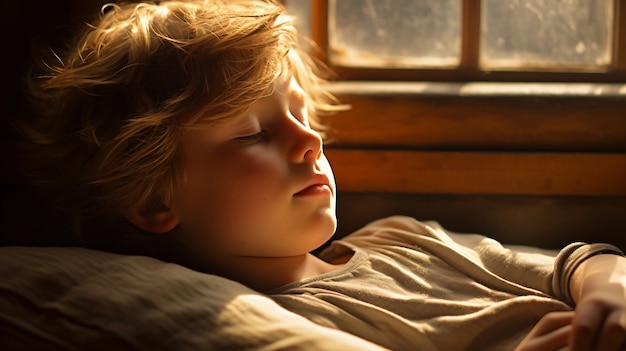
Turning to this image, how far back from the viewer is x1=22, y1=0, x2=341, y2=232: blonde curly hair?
3.36ft

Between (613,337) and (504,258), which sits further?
(504,258)

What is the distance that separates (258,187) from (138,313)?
283mm

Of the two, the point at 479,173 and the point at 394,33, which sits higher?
the point at 394,33

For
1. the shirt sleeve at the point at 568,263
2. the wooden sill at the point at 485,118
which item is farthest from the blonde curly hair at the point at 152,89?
the shirt sleeve at the point at 568,263

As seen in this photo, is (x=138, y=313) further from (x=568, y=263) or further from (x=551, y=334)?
(x=568, y=263)

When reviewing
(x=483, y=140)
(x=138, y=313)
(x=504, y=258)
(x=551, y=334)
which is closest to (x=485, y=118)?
(x=483, y=140)

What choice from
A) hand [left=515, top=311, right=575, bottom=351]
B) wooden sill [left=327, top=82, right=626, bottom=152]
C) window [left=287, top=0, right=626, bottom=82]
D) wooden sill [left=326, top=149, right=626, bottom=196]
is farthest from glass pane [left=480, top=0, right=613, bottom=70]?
hand [left=515, top=311, right=575, bottom=351]

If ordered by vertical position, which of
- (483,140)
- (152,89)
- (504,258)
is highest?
(152,89)

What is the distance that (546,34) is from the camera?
1437 millimetres

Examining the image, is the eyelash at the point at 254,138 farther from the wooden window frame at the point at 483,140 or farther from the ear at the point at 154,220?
the wooden window frame at the point at 483,140

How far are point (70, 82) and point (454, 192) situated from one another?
26.0 inches

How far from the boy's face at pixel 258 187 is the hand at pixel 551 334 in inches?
12.9

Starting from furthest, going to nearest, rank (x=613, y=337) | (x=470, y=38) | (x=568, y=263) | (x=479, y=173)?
1. (x=470, y=38)
2. (x=479, y=173)
3. (x=568, y=263)
4. (x=613, y=337)

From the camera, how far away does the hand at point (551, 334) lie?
824 millimetres
